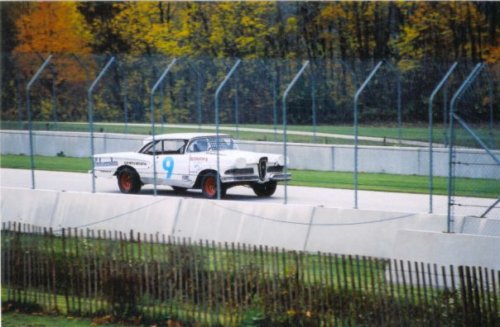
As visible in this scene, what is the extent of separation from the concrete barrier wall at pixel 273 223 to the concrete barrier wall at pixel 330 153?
14.1ft

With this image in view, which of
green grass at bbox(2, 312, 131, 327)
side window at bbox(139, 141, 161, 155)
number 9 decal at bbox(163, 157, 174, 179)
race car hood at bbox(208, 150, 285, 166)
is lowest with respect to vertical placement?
green grass at bbox(2, 312, 131, 327)

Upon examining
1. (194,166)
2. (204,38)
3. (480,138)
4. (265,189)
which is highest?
(204,38)

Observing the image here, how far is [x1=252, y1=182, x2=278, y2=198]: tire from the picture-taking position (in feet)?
74.3

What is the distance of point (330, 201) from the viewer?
21.7m

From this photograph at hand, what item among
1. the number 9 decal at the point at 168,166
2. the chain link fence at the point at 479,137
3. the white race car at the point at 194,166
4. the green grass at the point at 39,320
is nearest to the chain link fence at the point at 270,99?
the chain link fence at the point at 479,137

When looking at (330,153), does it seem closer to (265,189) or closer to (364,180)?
(364,180)

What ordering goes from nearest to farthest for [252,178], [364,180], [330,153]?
[252,178]
[364,180]
[330,153]

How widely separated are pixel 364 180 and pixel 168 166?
654cm

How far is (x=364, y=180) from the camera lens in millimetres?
26203

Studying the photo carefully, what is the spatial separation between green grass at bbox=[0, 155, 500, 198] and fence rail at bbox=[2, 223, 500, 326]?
29.7 ft

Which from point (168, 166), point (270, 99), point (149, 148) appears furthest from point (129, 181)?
point (270, 99)

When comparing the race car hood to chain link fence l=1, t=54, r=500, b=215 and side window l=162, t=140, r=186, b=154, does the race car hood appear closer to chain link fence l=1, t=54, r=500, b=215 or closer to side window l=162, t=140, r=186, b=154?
side window l=162, t=140, r=186, b=154

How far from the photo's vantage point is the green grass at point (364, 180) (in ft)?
70.9

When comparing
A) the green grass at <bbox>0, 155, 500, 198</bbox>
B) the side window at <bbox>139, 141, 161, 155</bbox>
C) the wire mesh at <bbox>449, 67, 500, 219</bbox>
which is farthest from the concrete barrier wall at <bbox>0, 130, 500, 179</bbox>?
the side window at <bbox>139, 141, 161, 155</bbox>
